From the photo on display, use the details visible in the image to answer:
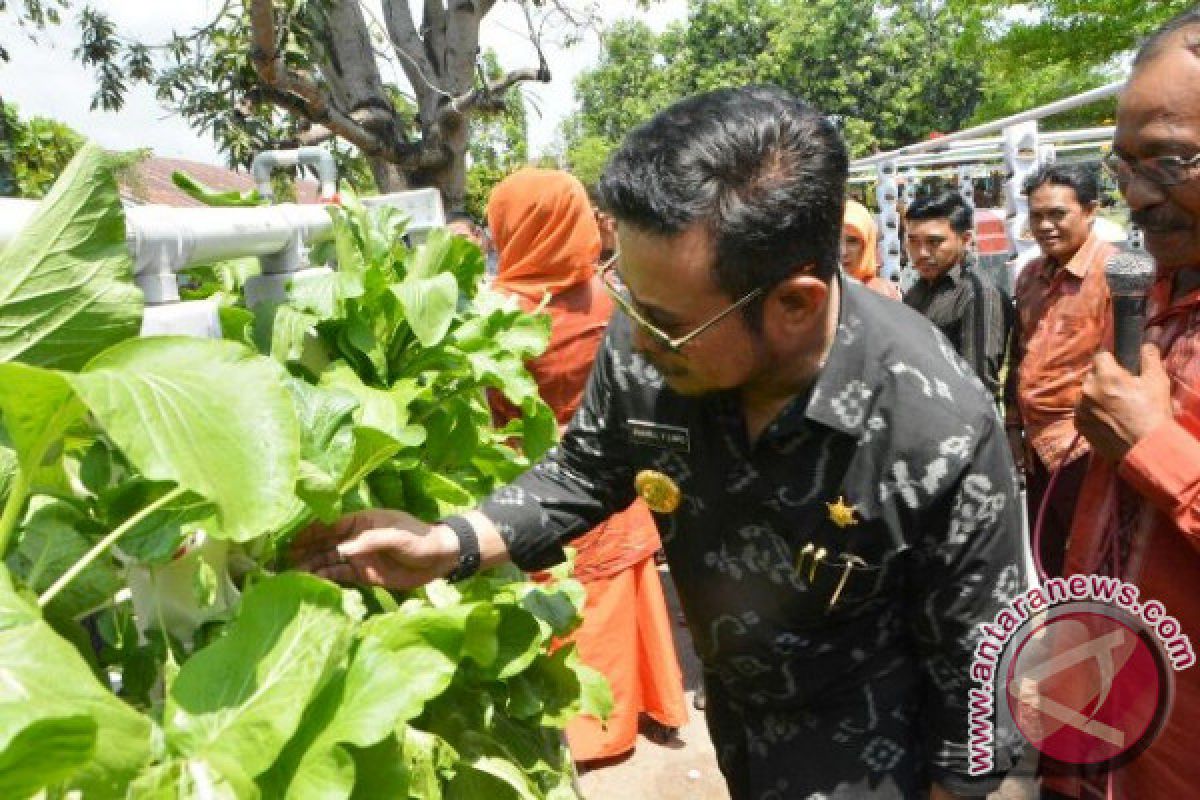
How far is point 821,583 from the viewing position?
4.88ft

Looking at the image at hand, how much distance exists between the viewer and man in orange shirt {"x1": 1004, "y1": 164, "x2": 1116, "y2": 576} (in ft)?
11.1

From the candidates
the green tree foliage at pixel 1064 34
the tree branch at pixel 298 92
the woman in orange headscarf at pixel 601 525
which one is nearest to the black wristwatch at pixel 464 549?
the woman in orange headscarf at pixel 601 525

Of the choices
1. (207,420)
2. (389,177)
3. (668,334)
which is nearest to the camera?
(207,420)

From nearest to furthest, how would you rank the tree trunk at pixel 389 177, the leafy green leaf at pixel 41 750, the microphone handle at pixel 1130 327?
the leafy green leaf at pixel 41 750 → the microphone handle at pixel 1130 327 → the tree trunk at pixel 389 177

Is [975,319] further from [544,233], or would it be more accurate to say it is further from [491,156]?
[491,156]

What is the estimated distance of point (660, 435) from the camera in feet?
5.27

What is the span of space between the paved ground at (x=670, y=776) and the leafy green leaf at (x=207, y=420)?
259cm

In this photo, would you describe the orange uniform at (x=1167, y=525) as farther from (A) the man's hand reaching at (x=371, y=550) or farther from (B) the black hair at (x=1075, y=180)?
(B) the black hair at (x=1075, y=180)

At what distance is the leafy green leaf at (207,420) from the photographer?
664 mm

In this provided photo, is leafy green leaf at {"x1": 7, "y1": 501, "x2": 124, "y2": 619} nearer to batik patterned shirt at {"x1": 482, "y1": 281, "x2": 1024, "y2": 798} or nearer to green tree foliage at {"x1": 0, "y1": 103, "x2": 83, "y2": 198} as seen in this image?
batik patterned shirt at {"x1": 482, "y1": 281, "x2": 1024, "y2": 798}

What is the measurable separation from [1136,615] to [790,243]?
0.80 meters

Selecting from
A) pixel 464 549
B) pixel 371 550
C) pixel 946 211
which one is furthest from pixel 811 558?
pixel 946 211

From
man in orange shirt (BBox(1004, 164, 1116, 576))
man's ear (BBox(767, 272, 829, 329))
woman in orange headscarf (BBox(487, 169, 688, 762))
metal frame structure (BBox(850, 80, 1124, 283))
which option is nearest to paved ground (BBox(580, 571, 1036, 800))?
woman in orange headscarf (BBox(487, 169, 688, 762))

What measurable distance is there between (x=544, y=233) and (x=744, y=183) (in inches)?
73.0
